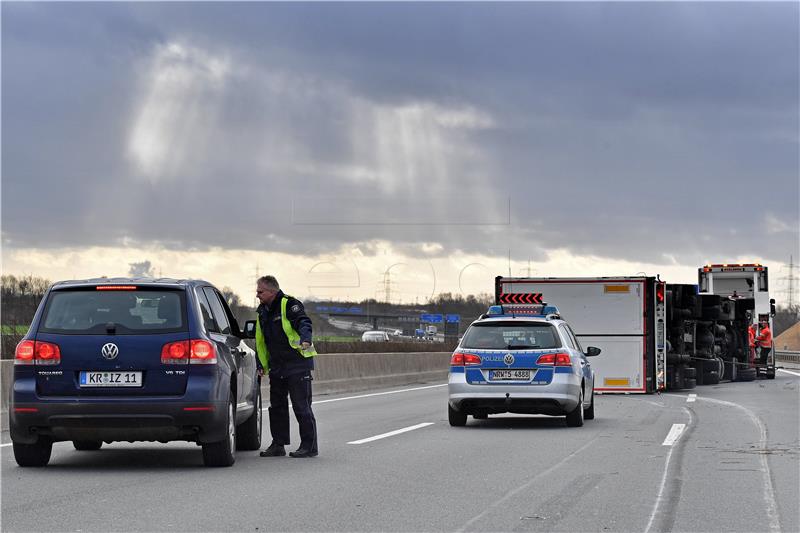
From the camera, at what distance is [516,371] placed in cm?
1777

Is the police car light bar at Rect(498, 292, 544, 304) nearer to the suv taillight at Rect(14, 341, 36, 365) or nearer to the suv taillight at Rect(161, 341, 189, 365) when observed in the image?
the suv taillight at Rect(161, 341, 189, 365)

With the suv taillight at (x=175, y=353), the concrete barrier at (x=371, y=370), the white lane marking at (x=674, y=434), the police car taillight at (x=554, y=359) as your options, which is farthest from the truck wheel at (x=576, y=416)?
the concrete barrier at (x=371, y=370)

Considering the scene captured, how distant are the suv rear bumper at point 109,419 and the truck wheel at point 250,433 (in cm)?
211

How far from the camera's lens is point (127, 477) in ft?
37.1

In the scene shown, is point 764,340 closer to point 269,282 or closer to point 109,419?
point 269,282

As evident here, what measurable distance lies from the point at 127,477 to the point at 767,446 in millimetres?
7298

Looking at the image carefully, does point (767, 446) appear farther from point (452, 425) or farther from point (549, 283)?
point (549, 283)

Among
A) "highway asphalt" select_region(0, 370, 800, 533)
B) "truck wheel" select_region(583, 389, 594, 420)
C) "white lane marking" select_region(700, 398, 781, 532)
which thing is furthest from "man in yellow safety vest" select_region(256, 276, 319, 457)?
"truck wheel" select_region(583, 389, 594, 420)

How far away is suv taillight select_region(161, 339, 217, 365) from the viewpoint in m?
11.6

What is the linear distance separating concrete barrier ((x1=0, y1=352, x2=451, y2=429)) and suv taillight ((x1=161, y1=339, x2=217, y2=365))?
13.6 m

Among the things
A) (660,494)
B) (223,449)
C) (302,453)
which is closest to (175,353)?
(223,449)

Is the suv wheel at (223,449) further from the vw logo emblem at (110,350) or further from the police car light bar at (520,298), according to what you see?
the police car light bar at (520,298)

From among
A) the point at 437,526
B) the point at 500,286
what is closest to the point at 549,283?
the point at 500,286

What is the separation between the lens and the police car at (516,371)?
58.0ft
